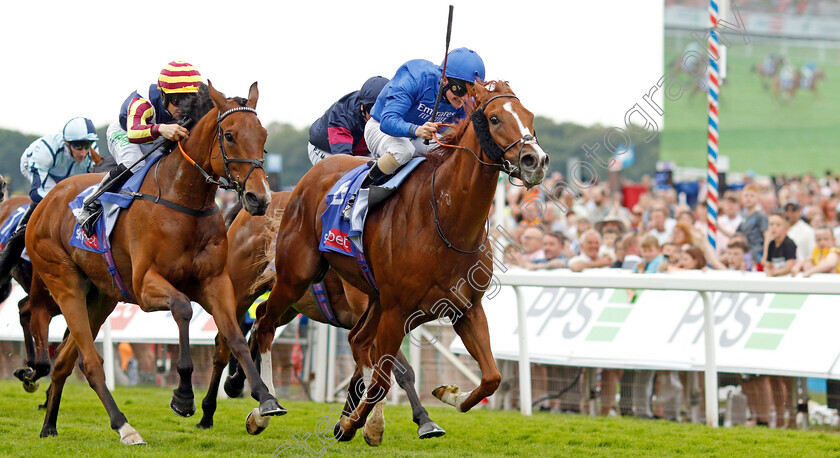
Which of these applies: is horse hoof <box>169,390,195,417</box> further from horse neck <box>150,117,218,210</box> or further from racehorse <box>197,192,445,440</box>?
racehorse <box>197,192,445,440</box>

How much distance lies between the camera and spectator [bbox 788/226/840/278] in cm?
851

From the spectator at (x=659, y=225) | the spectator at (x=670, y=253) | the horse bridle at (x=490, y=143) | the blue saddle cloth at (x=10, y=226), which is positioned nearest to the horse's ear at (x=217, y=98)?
the horse bridle at (x=490, y=143)

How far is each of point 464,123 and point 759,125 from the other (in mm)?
33922

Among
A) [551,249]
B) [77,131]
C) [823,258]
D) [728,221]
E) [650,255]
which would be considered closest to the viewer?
[77,131]

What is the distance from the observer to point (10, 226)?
7938 mm

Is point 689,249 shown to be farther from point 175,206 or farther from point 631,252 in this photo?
point 175,206

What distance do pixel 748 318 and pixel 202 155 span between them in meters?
4.44

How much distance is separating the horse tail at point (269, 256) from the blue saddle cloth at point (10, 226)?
2.20m

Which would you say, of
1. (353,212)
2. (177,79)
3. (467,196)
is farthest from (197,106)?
(467,196)

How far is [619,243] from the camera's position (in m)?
9.70

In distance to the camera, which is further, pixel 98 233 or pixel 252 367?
pixel 98 233

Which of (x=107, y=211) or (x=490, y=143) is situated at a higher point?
(x=490, y=143)

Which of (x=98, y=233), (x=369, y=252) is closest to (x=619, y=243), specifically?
(x=369, y=252)

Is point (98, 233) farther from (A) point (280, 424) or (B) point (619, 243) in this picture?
(B) point (619, 243)
